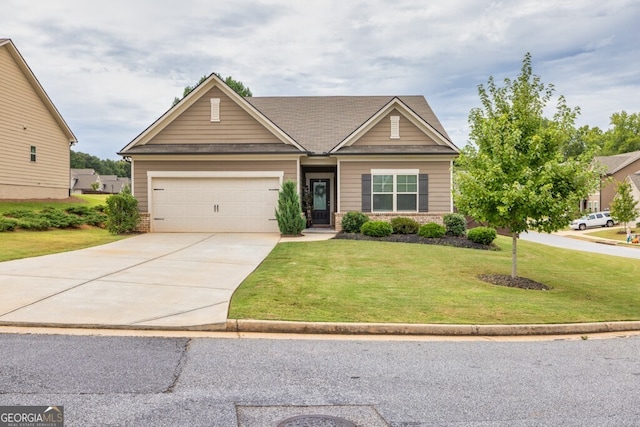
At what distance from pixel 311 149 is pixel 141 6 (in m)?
9.05

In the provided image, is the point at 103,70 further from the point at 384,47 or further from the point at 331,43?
the point at 384,47

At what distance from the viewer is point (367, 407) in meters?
4.22

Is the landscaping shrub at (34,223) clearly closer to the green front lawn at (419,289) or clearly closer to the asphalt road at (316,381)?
the green front lawn at (419,289)

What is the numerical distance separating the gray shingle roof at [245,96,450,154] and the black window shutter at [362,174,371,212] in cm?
239

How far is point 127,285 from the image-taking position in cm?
909

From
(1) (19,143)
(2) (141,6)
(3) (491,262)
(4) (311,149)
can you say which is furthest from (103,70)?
(3) (491,262)

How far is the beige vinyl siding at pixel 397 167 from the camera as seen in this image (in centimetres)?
2088

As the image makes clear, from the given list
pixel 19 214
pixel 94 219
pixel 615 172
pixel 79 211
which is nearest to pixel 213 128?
pixel 94 219

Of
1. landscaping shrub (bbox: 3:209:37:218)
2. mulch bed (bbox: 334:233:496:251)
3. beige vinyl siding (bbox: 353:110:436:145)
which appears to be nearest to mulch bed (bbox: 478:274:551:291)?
mulch bed (bbox: 334:233:496:251)

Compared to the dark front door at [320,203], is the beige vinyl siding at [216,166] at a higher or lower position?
higher

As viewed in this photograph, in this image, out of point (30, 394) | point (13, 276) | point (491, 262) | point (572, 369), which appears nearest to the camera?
point (30, 394)

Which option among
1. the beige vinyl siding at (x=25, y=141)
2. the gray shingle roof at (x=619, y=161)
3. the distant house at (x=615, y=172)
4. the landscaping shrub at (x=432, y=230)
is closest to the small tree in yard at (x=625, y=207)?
the distant house at (x=615, y=172)

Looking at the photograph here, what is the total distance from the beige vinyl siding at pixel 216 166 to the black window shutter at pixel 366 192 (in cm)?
304

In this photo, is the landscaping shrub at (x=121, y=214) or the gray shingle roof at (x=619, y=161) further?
the gray shingle roof at (x=619, y=161)
